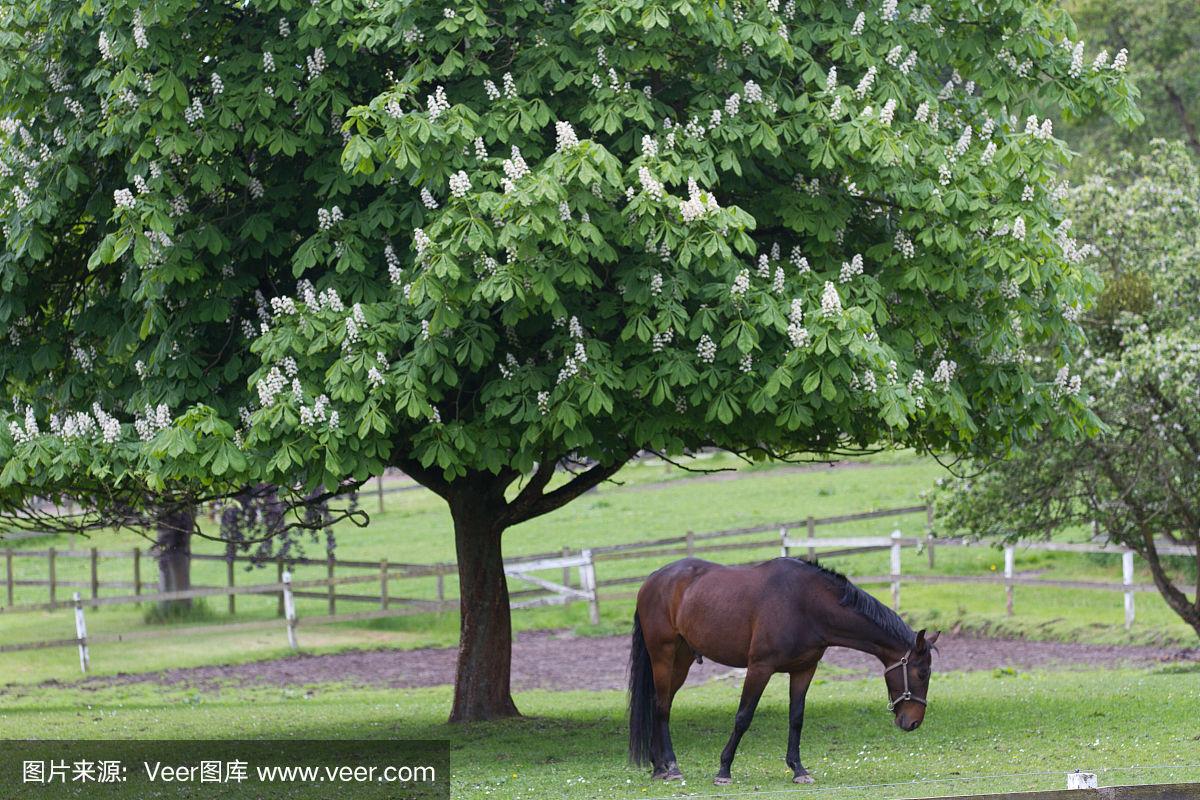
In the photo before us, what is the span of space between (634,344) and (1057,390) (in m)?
4.86

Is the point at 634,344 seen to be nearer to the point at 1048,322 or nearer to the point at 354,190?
the point at 354,190

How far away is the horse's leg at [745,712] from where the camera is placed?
36.6 feet

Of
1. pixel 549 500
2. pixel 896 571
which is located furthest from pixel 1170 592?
pixel 549 500

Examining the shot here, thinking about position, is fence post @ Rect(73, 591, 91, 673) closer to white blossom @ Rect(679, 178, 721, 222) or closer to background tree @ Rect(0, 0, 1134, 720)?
background tree @ Rect(0, 0, 1134, 720)

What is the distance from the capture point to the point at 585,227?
36.4 feet

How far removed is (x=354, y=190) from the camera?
13719 mm

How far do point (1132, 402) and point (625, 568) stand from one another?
58.4ft

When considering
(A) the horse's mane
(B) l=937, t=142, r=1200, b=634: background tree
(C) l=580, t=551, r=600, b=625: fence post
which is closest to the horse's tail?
(A) the horse's mane

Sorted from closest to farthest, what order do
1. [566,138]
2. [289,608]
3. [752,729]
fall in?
[566,138] < [752,729] < [289,608]

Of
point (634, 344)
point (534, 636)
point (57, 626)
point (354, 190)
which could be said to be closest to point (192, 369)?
point (354, 190)

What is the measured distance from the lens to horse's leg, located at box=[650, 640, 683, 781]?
1177 cm

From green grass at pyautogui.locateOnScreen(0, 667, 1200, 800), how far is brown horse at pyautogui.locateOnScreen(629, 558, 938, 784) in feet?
1.72

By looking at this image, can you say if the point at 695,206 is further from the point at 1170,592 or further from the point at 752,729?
the point at 1170,592

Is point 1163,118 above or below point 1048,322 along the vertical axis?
above
